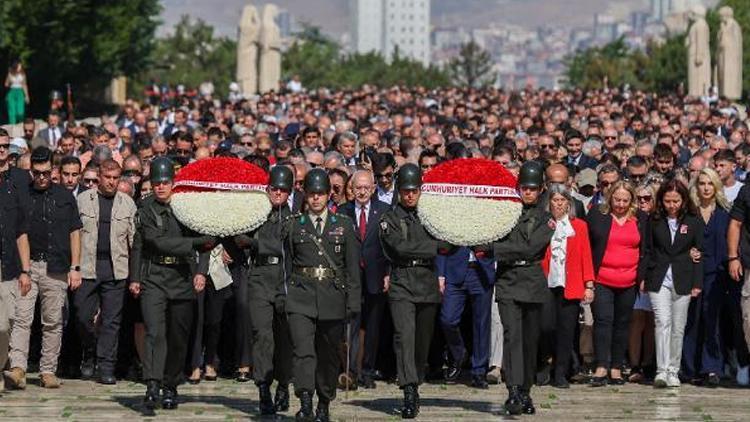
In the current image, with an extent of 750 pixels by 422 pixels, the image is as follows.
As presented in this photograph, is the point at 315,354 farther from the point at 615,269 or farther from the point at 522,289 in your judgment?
the point at 615,269

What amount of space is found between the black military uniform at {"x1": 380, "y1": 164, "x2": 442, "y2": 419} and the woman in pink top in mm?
2738

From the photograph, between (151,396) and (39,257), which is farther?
(39,257)

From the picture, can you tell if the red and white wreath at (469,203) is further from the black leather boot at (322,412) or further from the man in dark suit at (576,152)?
the man in dark suit at (576,152)

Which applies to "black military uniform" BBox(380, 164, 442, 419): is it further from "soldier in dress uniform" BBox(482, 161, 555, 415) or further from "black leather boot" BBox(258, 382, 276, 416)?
"black leather boot" BBox(258, 382, 276, 416)

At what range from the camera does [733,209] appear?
18.2m

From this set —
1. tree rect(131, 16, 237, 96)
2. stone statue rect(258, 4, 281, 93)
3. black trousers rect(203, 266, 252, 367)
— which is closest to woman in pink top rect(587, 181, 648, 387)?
black trousers rect(203, 266, 252, 367)

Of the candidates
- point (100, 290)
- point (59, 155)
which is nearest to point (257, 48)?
point (59, 155)

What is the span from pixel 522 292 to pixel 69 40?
42869 mm

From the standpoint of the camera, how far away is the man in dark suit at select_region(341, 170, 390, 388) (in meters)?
18.1

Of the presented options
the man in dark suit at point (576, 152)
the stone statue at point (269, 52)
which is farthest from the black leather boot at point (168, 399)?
the stone statue at point (269, 52)

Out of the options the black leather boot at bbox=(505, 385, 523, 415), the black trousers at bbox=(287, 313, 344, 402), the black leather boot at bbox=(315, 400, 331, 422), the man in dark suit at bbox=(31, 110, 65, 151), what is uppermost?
the man in dark suit at bbox=(31, 110, 65, 151)

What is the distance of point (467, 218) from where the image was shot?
16.0 metres

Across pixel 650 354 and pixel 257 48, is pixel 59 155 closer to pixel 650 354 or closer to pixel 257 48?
pixel 650 354

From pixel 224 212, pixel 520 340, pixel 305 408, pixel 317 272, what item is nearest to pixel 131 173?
pixel 224 212
